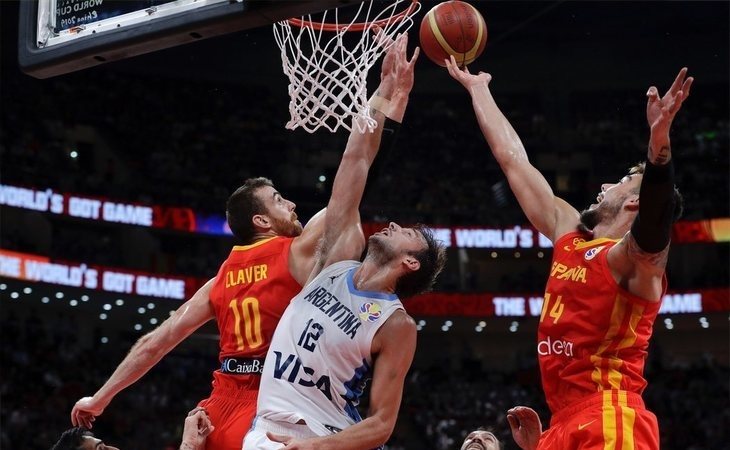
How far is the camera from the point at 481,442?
4773mm

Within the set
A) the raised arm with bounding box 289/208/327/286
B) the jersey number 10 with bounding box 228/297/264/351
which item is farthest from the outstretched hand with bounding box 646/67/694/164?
the jersey number 10 with bounding box 228/297/264/351

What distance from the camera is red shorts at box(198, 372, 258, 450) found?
436 cm

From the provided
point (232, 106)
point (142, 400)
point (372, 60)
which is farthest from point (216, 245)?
point (372, 60)

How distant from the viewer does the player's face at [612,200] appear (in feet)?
13.9

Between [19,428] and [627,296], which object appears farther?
[19,428]

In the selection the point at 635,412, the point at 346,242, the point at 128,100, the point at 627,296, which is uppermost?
the point at 128,100

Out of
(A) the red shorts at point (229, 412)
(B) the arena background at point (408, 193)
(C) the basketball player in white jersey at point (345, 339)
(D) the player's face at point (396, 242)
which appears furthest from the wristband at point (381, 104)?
(B) the arena background at point (408, 193)

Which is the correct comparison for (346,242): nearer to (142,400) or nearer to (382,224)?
(142,400)

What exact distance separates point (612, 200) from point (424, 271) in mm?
896

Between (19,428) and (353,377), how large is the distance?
52.4 feet

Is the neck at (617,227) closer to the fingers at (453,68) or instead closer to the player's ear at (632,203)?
the player's ear at (632,203)

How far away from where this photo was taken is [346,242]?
4090mm

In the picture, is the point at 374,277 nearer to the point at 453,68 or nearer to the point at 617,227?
the point at 617,227

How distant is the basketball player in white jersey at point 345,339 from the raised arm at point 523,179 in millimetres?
630
